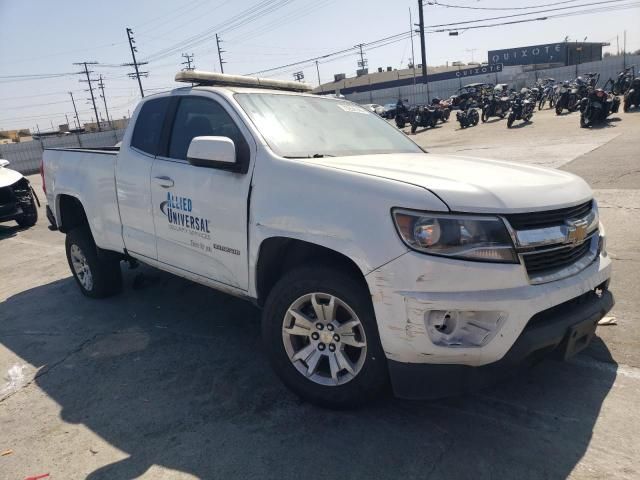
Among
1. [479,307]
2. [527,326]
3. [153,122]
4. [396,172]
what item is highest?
[153,122]

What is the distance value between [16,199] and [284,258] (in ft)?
28.0

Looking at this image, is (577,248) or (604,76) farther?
(604,76)

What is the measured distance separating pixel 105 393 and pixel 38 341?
1.42m

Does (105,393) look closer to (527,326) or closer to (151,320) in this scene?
(151,320)

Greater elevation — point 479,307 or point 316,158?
point 316,158

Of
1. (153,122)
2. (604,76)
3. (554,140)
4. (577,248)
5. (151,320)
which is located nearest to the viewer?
(577,248)

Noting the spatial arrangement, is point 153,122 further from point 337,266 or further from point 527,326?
point 527,326

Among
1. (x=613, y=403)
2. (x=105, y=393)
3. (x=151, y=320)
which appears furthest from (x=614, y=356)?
(x=151, y=320)

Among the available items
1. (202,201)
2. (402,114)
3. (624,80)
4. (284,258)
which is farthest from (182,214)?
(624,80)

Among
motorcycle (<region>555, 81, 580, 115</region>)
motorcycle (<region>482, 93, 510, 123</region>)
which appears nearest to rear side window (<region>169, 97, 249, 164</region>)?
motorcycle (<region>555, 81, 580, 115</region>)

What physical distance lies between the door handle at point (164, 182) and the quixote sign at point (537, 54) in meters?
82.8

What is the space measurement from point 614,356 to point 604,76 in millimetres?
42655

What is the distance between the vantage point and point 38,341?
171 inches

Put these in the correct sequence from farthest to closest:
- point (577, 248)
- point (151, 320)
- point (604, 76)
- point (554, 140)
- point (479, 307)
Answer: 1. point (604, 76)
2. point (554, 140)
3. point (151, 320)
4. point (577, 248)
5. point (479, 307)
